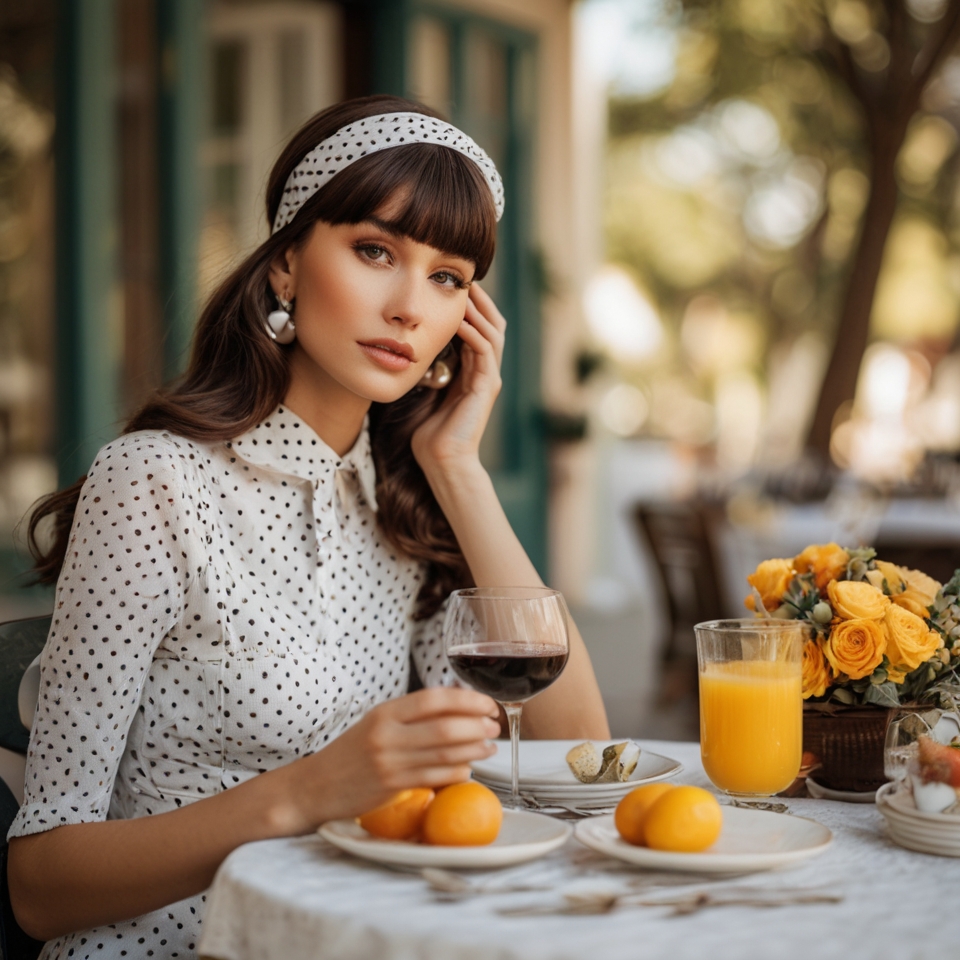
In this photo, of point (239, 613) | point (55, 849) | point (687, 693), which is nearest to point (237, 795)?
point (55, 849)

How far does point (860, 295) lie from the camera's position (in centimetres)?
912

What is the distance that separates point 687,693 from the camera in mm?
5000

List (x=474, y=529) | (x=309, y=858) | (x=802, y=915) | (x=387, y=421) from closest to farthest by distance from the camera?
(x=802, y=915) < (x=309, y=858) < (x=474, y=529) < (x=387, y=421)

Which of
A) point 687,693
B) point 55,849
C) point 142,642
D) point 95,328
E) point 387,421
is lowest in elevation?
point 687,693

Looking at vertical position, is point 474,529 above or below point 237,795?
above

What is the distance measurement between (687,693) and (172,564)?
3.88 meters

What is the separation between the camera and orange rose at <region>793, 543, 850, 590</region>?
1.49 metres

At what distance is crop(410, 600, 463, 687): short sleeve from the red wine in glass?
0.59m

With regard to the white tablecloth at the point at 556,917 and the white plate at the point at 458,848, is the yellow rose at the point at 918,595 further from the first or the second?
the white plate at the point at 458,848

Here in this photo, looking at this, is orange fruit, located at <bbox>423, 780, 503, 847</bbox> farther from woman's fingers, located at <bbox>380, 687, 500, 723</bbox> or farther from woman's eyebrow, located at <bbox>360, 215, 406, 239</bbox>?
woman's eyebrow, located at <bbox>360, 215, 406, 239</bbox>

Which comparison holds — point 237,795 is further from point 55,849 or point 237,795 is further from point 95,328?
point 95,328

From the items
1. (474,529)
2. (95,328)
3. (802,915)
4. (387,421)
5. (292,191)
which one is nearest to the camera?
(802,915)

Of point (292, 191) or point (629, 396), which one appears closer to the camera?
point (292, 191)

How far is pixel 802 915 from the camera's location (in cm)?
97
